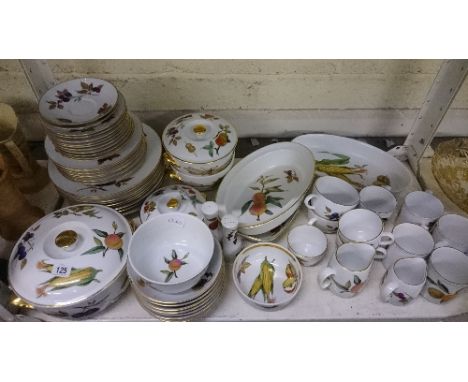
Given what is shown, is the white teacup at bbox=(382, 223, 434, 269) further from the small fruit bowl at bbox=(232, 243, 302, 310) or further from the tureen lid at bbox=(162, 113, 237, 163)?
the tureen lid at bbox=(162, 113, 237, 163)

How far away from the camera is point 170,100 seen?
1305 mm

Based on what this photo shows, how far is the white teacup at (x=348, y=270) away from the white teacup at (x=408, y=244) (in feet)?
0.22

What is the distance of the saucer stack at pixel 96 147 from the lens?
96cm

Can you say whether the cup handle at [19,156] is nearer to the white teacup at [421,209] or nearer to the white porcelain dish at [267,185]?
the white porcelain dish at [267,185]

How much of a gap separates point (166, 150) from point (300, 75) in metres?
0.46

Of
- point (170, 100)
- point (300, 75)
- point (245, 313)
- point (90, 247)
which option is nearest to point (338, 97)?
point (300, 75)

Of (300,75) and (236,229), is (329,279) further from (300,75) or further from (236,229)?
(300,75)

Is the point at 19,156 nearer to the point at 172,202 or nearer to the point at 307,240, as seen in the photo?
the point at 172,202

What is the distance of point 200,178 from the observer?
1.12 meters

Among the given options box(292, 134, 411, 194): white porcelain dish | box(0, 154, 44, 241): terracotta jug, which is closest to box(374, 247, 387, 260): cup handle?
box(292, 134, 411, 194): white porcelain dish

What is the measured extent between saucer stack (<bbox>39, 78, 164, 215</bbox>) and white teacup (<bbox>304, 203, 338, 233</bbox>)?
43 cm

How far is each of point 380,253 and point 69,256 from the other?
0.73 metres

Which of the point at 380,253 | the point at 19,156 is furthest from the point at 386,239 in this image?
the point at 19,156

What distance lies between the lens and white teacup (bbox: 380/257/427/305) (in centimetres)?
95
